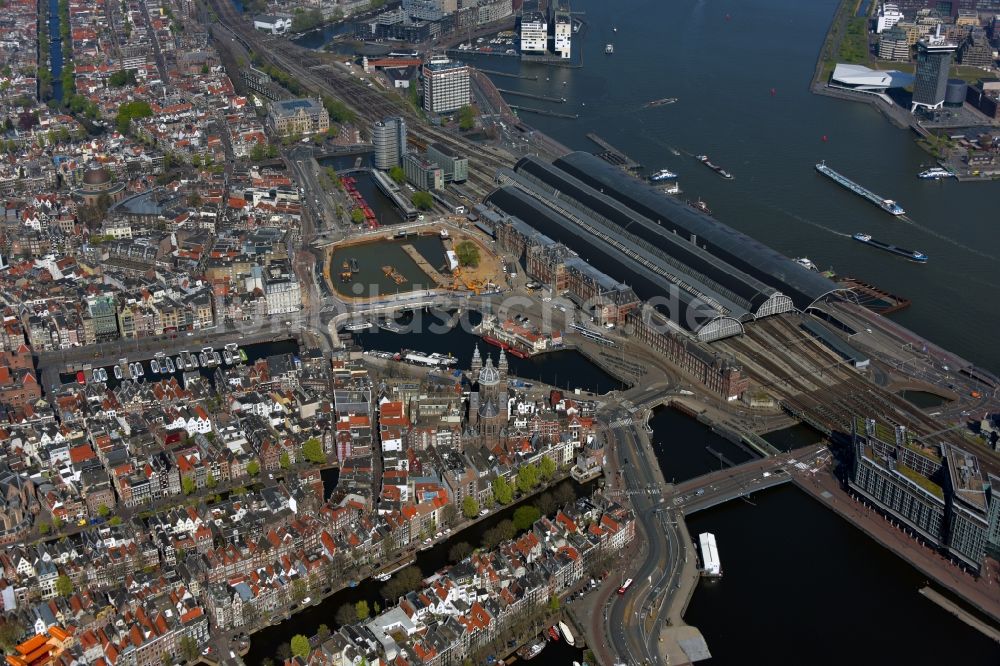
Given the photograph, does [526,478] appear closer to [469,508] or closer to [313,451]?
[469,508]

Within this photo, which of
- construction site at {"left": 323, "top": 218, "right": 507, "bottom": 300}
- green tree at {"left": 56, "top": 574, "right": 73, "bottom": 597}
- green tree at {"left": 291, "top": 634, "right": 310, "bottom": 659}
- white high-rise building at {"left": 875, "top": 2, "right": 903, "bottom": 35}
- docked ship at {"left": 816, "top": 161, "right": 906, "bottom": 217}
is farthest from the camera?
white high-rise building at {"left": 875, "top": 2, "right": 903, "bottom": 35}

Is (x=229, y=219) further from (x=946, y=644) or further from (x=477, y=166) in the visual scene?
(x=946, y=644)

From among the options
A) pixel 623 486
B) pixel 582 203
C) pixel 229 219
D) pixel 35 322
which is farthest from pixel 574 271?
pixel 35 322

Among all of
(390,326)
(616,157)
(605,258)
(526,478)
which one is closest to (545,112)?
(616,157)

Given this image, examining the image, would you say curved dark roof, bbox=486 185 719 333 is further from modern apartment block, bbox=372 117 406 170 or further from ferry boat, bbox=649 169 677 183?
modern apartment block, bbox=372 117 406 170

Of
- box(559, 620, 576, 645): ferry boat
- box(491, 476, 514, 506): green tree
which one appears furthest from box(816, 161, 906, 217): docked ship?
box(559, 620, 576, 645): ferry boat
